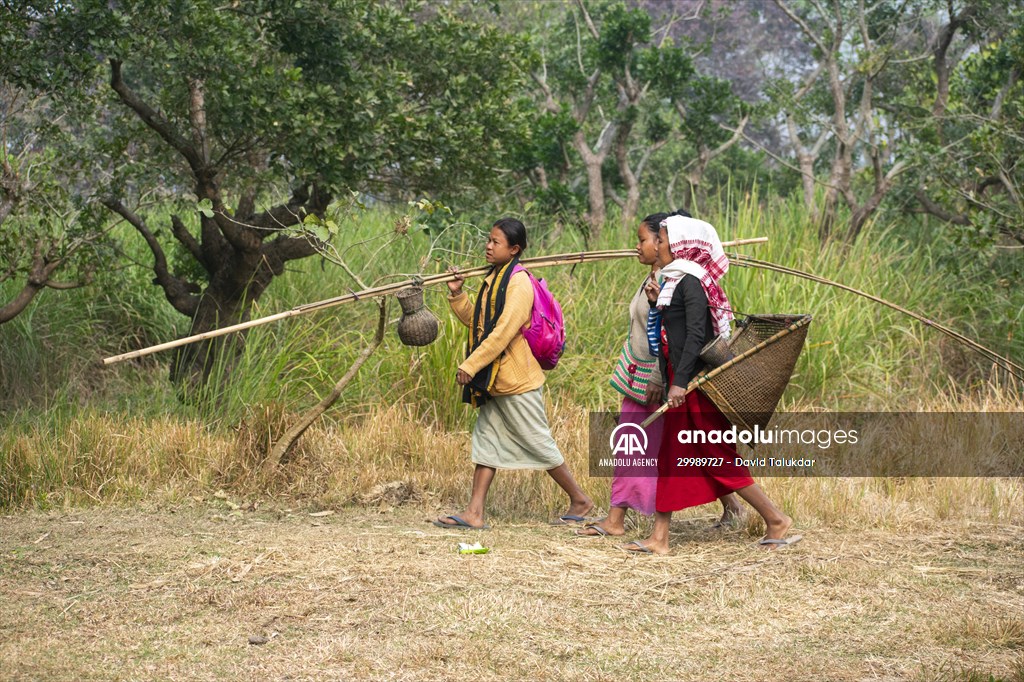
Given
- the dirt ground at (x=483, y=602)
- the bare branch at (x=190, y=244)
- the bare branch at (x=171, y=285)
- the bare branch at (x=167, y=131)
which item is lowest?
the dirt ground at (x=483, y=602)

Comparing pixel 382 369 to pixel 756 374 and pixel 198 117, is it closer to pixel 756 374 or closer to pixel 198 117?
pixel 198 117

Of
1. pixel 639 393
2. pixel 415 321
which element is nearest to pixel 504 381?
pixel 415 321

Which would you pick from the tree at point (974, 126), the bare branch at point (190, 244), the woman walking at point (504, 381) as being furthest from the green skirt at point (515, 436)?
the tree at point (974, 126)

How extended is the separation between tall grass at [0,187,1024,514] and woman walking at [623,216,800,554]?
1173 millimetres

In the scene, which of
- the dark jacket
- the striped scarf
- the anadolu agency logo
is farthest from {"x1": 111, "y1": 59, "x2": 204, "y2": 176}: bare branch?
the dark jacket

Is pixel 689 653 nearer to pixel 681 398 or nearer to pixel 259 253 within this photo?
pixel 681 398

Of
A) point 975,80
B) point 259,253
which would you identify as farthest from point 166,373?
point 975,80

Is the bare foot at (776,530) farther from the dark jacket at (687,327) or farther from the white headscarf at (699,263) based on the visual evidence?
the white headscarf at (699,263)

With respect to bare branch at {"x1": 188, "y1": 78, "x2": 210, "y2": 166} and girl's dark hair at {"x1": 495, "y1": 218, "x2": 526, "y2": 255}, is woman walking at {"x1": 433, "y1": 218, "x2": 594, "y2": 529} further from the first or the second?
bare branch at {"x1": 188, "y1": 78, "x2": 210, "y2": 166}

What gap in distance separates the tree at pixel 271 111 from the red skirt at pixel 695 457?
2.76 m

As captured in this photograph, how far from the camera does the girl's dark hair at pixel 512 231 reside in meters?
6.04

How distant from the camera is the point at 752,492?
5715 mm

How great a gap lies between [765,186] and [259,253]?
8106 mm

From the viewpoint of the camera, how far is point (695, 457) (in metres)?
5.59
